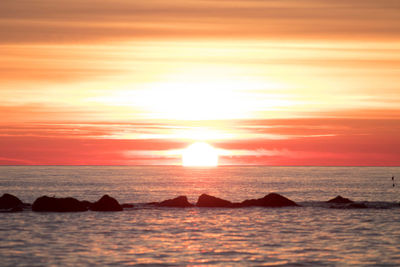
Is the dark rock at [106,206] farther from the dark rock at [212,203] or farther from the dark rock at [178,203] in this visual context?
the dark rock at [212,203]

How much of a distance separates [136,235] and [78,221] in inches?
489

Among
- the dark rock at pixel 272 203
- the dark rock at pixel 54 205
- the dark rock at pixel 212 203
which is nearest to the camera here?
the dark rock at pixel 54 205

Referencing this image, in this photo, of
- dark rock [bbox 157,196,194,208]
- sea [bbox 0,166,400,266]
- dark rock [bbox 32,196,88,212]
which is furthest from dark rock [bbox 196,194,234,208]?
dark rock [bbox 32,196,88,212]

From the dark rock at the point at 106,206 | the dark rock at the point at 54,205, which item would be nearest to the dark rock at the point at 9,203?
the dark rock at the point at 54,205

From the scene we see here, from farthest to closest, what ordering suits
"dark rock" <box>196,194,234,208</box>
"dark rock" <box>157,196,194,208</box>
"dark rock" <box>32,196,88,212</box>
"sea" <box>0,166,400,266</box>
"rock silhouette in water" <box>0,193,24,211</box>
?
"dark rock" <box>196,194,234,208</box>
"dark rock" <box>157,196,194,208</box>
"rock silhouette in water" <box>0,193,24,211</box>
"dark rock" <box>32,196,88,212</box>
"sea" <box>0,166,400,266</box>

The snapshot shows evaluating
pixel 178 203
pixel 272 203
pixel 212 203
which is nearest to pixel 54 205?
pixel 178 203

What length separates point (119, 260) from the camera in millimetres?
36375

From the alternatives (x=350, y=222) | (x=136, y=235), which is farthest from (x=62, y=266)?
(x=350, y=222)

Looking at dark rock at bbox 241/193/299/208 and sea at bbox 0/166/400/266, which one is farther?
dark rock at bbox 241/193/299/208

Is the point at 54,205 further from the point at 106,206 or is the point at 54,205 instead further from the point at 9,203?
the point at 9,203

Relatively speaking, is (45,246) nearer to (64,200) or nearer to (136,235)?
(136,235)

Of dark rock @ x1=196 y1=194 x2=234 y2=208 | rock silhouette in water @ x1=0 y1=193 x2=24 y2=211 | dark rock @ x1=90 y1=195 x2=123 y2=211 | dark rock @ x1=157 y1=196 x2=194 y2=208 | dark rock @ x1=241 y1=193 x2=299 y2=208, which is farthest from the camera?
dark rock @ x1=241 y1=193 x2=299 y2=208

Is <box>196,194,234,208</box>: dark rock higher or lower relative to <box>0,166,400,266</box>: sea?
higher

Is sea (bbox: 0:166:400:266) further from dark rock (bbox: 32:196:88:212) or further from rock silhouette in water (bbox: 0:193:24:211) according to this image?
rock silhouette in water (bbox: 0:193:24:211)
